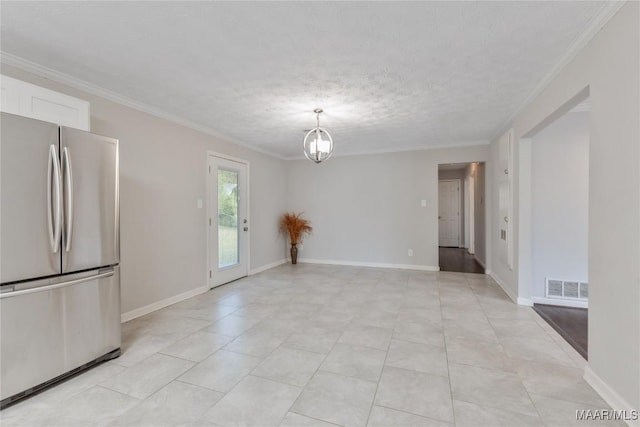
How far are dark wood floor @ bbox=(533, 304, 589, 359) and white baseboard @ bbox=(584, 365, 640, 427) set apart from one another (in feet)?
1.48

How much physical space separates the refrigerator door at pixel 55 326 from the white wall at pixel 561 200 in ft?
15.2

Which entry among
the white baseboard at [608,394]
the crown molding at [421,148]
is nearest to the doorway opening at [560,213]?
the white baseboard at [608,394]

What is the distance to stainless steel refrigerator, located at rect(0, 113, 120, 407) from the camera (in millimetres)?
1781

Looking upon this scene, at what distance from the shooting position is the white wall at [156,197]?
10.0 feet

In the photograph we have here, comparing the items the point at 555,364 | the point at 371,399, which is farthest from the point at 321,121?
the point at 555,364

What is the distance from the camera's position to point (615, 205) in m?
A: 1.72

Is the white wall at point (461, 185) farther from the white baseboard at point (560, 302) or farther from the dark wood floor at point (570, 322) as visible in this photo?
the dark wood floor at point (570, 322)

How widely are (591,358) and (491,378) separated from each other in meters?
0.69

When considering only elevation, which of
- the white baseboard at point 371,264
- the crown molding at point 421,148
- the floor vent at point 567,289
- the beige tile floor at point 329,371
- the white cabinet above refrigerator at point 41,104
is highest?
Answer: the crown molding at point 421,148

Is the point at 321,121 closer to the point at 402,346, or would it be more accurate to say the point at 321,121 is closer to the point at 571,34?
the point at 571,34

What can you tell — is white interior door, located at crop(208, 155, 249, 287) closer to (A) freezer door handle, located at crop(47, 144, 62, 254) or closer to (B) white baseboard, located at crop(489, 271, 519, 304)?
(A) freezer door handle, located at crop(47, 144, 62, 254)

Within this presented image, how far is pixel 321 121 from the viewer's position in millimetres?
3947

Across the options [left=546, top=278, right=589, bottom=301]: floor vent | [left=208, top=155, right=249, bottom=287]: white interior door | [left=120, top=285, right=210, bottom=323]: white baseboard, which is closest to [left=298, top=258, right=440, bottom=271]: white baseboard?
[left=208, top=155, right=249, bottom=287]: white interior door

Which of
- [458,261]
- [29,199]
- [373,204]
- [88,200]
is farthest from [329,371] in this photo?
[458,261]
